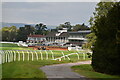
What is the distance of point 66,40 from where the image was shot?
93.8m

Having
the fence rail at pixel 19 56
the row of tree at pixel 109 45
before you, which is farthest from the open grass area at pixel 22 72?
the row of tree at pixel 109 45

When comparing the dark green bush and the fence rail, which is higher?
the dark green bush

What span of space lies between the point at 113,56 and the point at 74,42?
71.6m

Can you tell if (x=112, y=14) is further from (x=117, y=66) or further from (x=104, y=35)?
(x=117, y=66)

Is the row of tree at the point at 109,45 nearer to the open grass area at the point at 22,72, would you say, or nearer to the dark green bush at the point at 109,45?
the dark green bush at the point at 109,45

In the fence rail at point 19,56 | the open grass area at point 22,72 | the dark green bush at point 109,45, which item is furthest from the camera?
the fence rail at point 19,56

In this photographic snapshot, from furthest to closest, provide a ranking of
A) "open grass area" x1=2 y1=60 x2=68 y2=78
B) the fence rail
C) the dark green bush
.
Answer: the fence rail
the dark green bush
"open grass area" x1=2 y1=60 x2=68 y2=78

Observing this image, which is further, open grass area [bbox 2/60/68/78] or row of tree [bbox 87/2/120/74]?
row of tree [bbox 87/2/120/74]

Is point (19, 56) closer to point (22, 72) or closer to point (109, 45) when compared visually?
point (22, 72)

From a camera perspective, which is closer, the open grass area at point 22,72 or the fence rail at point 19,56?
the open grass area at point 22,72

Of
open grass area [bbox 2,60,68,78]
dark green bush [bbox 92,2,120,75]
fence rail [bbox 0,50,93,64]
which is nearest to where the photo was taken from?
open grass area [bbox 2,60,68,78]

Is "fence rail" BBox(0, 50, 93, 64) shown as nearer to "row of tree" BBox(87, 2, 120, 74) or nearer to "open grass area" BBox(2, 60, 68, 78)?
"open grass area" BBox(2, 60, 68, 78)

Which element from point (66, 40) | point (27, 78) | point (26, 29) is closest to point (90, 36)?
point (27, 78)

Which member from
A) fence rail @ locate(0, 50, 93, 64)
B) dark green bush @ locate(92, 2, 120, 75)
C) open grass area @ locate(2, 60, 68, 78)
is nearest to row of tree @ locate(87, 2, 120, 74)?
dark green bush @ locate(92, 2, 120, 75)
